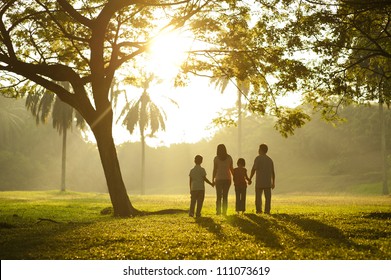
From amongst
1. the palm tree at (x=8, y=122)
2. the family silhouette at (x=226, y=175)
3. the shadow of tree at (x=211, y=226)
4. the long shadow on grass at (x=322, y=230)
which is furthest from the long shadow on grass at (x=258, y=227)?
the palm tree at (x=8, y=122)

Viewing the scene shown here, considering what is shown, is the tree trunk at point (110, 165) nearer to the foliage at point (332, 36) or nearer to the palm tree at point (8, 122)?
the foliage at point (332, 36)

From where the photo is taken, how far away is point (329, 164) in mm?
77688

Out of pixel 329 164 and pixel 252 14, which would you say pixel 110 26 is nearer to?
Answer: pixel 252 14

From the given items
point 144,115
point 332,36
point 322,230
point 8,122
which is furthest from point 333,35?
point 8,122

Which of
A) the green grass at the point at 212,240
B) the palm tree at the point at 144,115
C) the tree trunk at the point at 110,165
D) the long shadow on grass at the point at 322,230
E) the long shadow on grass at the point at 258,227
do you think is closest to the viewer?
the green grass at the point at 212,240

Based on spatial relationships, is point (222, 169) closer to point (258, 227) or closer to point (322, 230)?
point (258, 227)

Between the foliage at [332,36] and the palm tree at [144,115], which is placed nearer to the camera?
the foliage at [332,36]

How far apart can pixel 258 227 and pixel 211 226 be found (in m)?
1.17

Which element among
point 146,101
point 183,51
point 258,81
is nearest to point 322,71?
point 258,81

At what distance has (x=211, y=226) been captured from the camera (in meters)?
12.6

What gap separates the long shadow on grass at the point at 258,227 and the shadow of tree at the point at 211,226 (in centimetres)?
49

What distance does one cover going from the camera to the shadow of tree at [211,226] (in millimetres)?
11255
